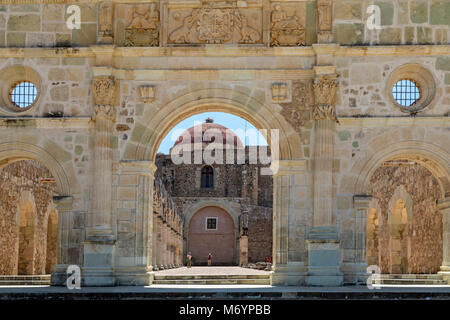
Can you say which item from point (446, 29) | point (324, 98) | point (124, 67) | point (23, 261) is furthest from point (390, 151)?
point (23, 261)

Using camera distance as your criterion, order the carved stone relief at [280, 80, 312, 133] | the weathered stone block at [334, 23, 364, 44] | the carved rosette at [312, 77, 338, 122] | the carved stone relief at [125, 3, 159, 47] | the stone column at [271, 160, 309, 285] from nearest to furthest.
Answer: the stone column at [271, 160, 309, 285] < the carved rosette at [312, 77, 338, 122] < the carved stone relief at [280, 80, 312, 133] < the weathered stone block at [334, 23, 364, 44] < the carved stone relief at [125, 3, 159, 47]

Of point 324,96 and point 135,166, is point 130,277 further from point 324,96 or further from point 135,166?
point 324,96

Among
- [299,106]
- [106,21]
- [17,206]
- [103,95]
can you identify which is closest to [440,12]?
[299,106]

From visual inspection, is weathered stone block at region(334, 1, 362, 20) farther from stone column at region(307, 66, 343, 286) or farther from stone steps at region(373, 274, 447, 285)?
stone steps at region(373, 274, 447, 285)

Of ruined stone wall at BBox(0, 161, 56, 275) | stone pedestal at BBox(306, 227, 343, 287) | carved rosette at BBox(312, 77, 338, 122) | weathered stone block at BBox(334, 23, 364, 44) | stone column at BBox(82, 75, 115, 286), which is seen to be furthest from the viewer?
ruined stone wall at BBox(0, 161, 56, 275)

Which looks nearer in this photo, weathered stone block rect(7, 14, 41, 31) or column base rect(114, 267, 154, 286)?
column base rect(114, 267, 154, 286)

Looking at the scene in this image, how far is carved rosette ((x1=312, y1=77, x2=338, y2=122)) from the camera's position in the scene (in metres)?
18.2

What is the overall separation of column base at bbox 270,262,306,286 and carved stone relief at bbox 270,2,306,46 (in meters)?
5.20

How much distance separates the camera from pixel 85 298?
47.0 ft

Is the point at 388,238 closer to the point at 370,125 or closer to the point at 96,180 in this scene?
the point at 370,125

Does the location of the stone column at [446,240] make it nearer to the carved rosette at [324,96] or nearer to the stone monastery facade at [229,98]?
the stone monastery facade at [229,98]

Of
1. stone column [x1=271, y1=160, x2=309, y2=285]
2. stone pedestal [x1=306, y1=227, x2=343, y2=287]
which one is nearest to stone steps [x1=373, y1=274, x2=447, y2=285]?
stone pedestal [x1=306, y1=227, x2=343, y2=287]

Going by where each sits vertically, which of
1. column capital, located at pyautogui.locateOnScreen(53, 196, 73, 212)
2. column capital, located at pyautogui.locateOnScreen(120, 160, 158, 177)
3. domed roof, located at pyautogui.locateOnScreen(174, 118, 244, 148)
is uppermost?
domed roof, located at pyautogui.locateOnScreen(174, 118, 244, 148)
